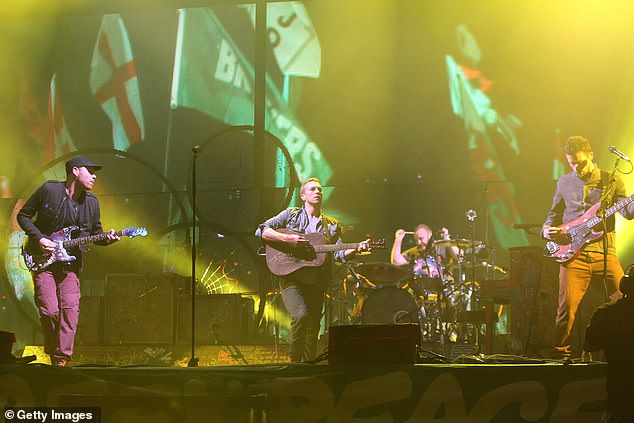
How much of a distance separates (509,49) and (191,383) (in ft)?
26.9

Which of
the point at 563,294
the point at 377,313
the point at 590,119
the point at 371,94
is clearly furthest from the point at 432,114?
the point at 563,294

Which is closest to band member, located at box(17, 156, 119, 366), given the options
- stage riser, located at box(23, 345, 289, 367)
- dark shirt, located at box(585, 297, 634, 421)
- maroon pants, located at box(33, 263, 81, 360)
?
maroon pants, located at box(33, 263, 81, 360)

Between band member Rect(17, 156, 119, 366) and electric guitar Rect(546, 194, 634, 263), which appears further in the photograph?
band member Rect(17, 156, 119, 366)

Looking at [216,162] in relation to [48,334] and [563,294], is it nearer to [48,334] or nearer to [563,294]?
[48,334]

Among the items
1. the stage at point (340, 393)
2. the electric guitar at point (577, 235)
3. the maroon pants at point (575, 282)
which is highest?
the electric guitar at point (577, 235)

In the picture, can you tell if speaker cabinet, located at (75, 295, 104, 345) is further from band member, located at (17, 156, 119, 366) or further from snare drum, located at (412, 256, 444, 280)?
snare drum, located at (412, 256, 444, 280)

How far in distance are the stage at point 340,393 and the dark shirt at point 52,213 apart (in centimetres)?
387

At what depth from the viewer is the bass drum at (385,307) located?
35.3ft

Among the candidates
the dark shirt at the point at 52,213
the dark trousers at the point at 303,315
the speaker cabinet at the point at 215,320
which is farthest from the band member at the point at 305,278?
the dark shirt at the point at 52,213

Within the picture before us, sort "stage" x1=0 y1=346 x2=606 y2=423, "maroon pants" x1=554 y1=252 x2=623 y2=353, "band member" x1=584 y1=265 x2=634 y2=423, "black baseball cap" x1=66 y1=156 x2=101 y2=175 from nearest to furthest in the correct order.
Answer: "band member" x1=584 y1=265 x2=634 y2=423 < "stage" x1=0 y1=346 x2=606 y2=423 < "maroon pants" x1=554 y1=252 x2=623 y2=353 < "black baseball cap" x1=66 y1=156 x2=101 y2=175

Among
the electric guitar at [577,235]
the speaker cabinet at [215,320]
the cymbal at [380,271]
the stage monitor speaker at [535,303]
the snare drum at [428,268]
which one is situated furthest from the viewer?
the snare drum at [428,268]

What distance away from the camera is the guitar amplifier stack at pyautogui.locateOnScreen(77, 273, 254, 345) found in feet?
33.5

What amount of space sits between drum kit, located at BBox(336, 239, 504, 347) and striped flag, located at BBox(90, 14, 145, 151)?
14.6 ft

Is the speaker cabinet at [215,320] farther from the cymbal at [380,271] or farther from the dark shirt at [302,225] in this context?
the cymbal at [380,271]
